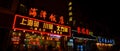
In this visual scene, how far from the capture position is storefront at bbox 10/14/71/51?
966 centimetres

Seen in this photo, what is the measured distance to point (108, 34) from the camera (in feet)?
67.2

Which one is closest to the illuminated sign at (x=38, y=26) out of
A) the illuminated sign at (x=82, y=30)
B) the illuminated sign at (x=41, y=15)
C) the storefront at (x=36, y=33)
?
the storefront at (x=36, y=33)

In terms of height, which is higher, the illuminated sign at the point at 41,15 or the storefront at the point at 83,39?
the illuminated sign at the point at 41,15

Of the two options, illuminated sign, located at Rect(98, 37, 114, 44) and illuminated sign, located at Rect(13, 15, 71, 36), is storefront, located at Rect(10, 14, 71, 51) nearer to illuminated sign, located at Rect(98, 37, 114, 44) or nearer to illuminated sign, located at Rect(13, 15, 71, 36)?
illuminated sign, located at Rect(13, 15, 71, 36)

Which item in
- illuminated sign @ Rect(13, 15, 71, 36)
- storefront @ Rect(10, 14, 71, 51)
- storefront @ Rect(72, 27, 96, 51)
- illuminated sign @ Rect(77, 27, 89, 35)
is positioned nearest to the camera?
illuminated sign @ Rect(13, 15, 71, 36)

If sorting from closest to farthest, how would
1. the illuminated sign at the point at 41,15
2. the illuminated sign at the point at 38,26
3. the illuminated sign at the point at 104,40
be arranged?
the illuminated sign at the point at 38,26 → the illuminated sign at the point at 41,15 → the illuminated sign at the point at 104,40

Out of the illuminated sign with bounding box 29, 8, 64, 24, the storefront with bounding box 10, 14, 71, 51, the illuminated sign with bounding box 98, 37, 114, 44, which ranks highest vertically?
the illuminated sign with bounding box 29, 8, 64, 24

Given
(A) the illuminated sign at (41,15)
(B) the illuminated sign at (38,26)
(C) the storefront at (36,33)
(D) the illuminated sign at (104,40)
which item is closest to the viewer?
(B) the illuminated sign at (38,26)

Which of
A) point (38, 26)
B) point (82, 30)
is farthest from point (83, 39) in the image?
point (38, 26)

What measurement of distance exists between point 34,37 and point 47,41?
4.17ft

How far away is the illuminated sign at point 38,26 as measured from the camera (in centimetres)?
933

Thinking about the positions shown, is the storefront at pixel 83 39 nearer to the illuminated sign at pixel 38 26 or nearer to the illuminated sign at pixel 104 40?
the illuminated sign at pixel 104 40

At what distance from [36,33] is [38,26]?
2203mm

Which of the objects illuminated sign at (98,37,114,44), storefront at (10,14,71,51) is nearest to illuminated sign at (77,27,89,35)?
storefront at (10,14,71,51)
